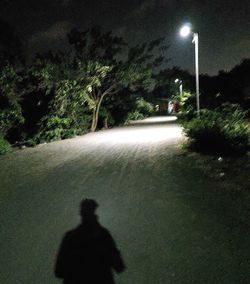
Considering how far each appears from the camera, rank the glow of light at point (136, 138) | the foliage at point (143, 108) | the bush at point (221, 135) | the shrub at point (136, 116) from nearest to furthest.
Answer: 1. the bush at point (221, 135)
2. the glow of light at point (136, 138)
3. the shrub at point (136, 116)
4. the foliage at point (143, 108)

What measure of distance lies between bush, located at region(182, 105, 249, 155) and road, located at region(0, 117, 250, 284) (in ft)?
3.77

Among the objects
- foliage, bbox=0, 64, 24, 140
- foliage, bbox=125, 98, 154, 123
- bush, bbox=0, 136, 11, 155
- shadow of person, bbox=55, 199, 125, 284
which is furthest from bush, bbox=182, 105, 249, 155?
foliage, bbox=125, 98, 154, 123

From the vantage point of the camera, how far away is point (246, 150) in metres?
10.1

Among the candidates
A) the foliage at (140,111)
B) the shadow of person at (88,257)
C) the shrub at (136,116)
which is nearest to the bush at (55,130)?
the shadow of person at (88,257)

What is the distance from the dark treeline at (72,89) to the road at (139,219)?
25.8 ft

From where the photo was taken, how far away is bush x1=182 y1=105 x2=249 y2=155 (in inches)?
405

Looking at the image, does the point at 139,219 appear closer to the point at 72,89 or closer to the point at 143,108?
the point at 72,89

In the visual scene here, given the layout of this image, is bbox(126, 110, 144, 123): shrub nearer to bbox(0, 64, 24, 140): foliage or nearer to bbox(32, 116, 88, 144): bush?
bbox(32, 116, 88, 144): bush

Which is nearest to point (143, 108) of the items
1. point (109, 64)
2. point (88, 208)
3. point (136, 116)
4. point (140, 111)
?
point (140, 111)

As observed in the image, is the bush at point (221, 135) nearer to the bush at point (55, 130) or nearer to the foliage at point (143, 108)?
the bush at point (55, 130)

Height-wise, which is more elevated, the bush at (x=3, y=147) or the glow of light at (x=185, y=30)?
the glow of light at (x=185, y=30)

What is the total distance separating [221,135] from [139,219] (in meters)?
6.07

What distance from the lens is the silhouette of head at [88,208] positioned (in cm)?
610

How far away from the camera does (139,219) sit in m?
5.62
